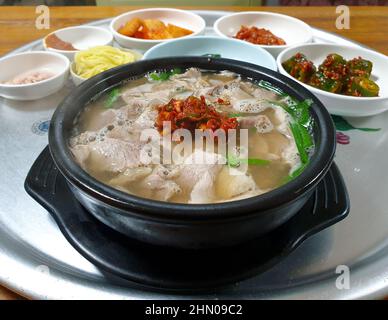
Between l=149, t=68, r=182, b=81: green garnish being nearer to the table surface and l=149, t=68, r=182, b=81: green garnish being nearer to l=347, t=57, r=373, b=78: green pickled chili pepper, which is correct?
l=347, t=57, r=373, b=78: green pickled chili pepper

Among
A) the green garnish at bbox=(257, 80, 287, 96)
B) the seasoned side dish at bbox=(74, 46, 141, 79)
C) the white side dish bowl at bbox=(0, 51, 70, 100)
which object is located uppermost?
the green garnish at bbox=(257, 80, 287, 96)

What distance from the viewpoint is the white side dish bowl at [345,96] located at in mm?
1995

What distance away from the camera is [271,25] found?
301cm

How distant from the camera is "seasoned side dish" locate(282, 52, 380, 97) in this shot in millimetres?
2105

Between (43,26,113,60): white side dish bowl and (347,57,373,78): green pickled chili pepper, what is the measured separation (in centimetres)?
155

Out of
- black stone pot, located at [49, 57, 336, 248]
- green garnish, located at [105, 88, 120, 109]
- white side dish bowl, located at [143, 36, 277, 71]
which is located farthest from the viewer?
white side dish bowl, located at [143, 36, 277, 71]

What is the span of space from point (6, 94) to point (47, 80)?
238mm

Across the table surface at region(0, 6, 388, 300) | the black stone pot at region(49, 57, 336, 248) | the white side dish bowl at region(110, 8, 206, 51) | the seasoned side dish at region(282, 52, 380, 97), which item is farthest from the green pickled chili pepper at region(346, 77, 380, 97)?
the white side dish bowl at region(110, 8, 206, 51)

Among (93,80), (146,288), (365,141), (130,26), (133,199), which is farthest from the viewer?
(130,26)

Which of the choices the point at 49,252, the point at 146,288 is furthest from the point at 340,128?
the point at 49,252

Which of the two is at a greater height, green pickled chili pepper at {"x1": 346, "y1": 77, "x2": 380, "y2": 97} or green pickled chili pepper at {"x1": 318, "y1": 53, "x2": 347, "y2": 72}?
green pickled chili pepper at {"x1": 318, "y1": 53, "x2": 347, "y2": 72}

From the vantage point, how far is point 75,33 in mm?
2793
